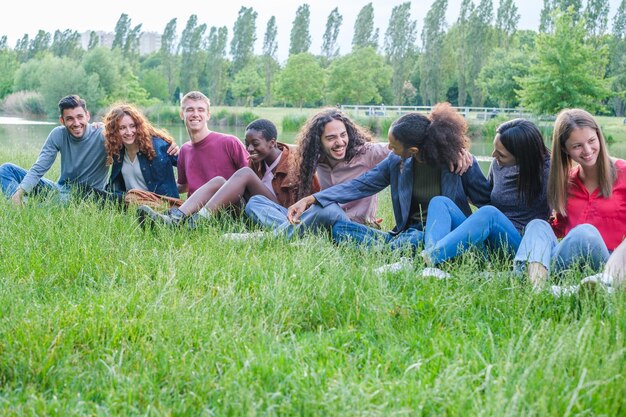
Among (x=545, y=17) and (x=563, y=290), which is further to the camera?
(x=545, y=17)

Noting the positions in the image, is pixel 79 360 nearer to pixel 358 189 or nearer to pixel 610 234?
pixel 358 189

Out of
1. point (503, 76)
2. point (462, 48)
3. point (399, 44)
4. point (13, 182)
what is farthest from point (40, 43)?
point (13, 182)

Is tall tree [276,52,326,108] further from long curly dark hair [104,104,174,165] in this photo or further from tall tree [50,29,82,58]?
long curly dark hair [104,104,174,165]

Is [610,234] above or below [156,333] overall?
above

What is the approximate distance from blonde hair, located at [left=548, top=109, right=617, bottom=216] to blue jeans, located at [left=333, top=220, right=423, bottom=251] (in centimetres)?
79

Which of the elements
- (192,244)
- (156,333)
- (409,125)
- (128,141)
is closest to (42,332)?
(156,333)

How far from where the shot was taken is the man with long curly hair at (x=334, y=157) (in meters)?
5.10

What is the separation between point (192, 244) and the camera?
14.2 ft

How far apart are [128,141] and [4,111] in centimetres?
4718

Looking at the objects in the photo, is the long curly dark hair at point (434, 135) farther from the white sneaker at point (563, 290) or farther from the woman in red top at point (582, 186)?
the white sneaker at point (563, 290)

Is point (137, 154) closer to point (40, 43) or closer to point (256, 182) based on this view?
point (256, 182)

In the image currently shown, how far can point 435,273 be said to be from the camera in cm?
357

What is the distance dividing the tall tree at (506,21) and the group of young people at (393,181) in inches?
1627

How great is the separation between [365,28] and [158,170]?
163 ft
